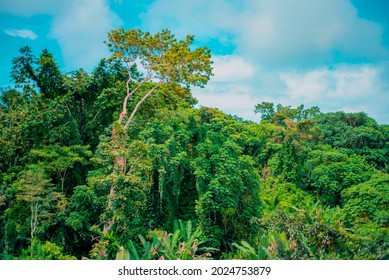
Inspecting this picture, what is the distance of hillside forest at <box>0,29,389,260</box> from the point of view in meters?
6.30

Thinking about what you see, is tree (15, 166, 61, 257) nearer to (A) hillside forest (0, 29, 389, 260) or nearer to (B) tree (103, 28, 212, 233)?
(A) hillside forest (0, 29, 389, 260)

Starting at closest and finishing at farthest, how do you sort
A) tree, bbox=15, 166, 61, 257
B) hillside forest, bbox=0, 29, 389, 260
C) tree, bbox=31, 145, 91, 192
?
hillside forest, bbox=0, 29, 389, 260 < tree, bbox=15, 166, 61, 257 < tree, bbox=31, 145, 91, 192

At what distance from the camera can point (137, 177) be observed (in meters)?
6.40

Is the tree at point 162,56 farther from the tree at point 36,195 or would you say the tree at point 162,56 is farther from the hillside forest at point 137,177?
the tree at point 36,195

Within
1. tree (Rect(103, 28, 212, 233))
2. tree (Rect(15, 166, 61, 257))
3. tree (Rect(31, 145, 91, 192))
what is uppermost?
tree (Rect(103, 28, 212, 233))

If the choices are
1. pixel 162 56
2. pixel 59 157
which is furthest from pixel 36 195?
pixel 162 56

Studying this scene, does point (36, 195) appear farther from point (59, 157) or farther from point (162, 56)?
point (162, 56)

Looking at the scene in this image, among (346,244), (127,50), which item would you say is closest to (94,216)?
(127,50)

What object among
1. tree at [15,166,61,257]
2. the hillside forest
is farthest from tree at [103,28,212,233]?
tree at [15,166,61,257]

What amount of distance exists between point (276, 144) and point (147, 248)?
9.65 m

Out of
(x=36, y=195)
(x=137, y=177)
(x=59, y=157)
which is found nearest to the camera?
(x=137, y=177)

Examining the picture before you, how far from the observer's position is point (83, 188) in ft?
24.6

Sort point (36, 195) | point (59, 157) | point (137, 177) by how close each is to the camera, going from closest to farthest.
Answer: point (137, 177), point (36, 195), point (59, 157)
